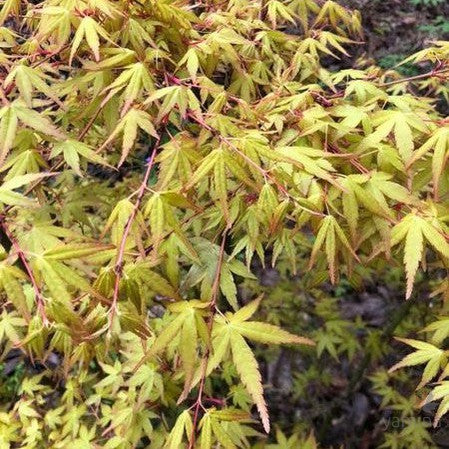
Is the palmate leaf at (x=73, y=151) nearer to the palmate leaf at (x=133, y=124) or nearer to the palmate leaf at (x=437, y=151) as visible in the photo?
the palmate leaf at (x=133, y=124)

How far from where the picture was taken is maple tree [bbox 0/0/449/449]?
0.99m

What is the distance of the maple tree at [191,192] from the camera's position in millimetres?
989

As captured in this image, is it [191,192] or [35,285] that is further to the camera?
[191,192]

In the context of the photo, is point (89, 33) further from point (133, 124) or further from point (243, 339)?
point (243, 339)

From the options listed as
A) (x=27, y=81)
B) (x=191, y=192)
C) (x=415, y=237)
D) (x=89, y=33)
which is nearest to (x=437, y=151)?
(x=415, y=237)

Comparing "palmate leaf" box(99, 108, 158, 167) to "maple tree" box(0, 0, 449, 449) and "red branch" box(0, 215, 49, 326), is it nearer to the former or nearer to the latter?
"maple tree" box(0, 0, 449, 449)

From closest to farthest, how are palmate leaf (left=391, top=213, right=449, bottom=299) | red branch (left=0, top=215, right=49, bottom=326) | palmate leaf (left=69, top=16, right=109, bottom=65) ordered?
red branch (left=0, top=215, right=49, bottom=326)
palmate leaf (left=391, top=213, right=449, bottom=299)
palmate leaf (left=69, top=16, right=109, bottom=65)

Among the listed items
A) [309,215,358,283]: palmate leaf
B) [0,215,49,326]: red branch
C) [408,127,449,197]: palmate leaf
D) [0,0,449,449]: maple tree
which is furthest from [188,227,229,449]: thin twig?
[408,127,449,197]: palmate leaf

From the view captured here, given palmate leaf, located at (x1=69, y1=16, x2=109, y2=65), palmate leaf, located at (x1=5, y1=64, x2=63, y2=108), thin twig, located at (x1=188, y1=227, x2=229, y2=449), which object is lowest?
thin twig, located at (x1=188, y1=227, x2=229, y2=449)

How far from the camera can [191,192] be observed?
44.1 inches

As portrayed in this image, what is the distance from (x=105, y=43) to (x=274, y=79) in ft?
1.59

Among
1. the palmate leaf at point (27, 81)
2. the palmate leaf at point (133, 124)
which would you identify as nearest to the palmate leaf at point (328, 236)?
the palmate leaf at point (133, 124)

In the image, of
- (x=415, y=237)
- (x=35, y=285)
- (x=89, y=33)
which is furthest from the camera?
(x=89, y=33)

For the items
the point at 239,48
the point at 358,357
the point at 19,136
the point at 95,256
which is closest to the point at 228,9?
the point at 239,48
